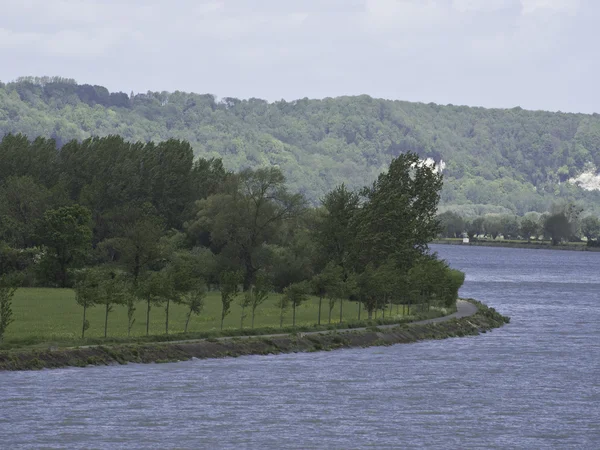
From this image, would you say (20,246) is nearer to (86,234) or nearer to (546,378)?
(86,234)

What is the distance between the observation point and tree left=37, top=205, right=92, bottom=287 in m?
115

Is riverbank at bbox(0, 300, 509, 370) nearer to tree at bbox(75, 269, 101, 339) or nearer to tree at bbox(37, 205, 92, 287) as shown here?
tree at bbox(75, 269, 101, 339)

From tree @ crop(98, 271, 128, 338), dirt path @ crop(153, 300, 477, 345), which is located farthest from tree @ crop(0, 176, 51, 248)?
tree @ crop(98, 271, 128, 338)

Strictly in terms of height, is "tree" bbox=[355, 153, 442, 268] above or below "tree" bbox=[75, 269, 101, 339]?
above

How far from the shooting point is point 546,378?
67.6 m

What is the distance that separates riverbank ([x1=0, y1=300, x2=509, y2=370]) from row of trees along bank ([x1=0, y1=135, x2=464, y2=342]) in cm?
444

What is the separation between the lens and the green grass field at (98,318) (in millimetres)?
67812

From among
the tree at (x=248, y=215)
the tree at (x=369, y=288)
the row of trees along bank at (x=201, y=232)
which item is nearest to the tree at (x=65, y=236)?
the row of trees along bank at (x=201, y=232)

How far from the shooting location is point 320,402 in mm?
55156

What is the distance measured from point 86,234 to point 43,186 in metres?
27.6

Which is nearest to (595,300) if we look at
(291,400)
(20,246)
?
(20,246)

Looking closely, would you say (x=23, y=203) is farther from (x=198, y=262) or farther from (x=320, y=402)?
(x=320, y=402)

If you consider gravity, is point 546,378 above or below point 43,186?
below

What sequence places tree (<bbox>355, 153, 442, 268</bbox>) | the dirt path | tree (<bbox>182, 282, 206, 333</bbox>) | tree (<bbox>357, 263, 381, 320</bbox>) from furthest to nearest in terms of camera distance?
tree (<bbox>355, 153, 442, 268</bbox>)
tree (<bbox>357, 263, 381, 320</bbox>)
tree (<bbox>182, 282, 206, 333</bbox>)
the dirt path
